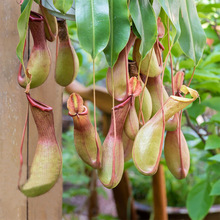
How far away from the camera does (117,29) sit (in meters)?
0.40

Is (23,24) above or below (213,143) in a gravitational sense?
above

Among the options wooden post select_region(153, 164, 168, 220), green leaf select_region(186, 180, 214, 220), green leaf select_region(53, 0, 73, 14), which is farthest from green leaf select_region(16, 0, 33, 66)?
wooden post select_region(153, 164, 168, 220)

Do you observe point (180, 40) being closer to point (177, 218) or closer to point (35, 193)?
point (35, 193)

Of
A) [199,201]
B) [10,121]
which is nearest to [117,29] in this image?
[10,121]

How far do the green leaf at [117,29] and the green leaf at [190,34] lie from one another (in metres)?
0.10

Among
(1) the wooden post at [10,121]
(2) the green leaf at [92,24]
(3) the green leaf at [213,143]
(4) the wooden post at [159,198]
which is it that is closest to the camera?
(2) the green leaf at [92,24]

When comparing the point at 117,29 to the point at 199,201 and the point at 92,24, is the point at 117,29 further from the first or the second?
the point at 199,201

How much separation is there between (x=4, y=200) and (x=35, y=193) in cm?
21

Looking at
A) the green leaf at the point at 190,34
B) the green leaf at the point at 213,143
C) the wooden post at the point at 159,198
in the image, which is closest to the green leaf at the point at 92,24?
the green leaf at the point at 190,34

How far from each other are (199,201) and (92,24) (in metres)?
0.79

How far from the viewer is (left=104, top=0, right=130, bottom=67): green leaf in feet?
1.30

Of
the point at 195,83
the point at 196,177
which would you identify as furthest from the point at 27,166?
the point at 196,177

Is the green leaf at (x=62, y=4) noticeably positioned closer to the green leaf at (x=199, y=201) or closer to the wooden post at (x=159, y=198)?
the green leaf at (x=199, y=201)

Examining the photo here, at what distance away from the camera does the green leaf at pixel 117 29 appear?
395mm
